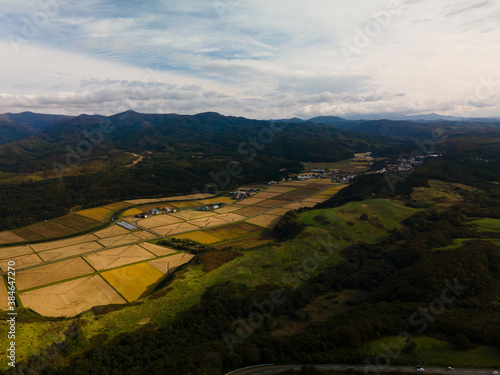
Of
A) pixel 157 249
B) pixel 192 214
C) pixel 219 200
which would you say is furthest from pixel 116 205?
pixel 157 249

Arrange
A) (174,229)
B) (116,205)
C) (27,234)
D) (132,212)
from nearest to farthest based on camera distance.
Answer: (27,234) < (174,229) < (132,212) < (116,205)

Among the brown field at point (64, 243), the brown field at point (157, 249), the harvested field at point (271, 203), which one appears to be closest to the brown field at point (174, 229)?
the brown field at point (157, 249)

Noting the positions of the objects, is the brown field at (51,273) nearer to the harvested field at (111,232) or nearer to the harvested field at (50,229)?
the harvested field at (111,232)

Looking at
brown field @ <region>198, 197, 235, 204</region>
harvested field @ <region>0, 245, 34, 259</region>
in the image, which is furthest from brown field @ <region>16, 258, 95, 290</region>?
brown field @ <region>198, 197, 235, 204</region>

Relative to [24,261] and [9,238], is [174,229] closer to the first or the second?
[24,261]

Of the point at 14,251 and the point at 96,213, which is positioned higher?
the point at 96,213
